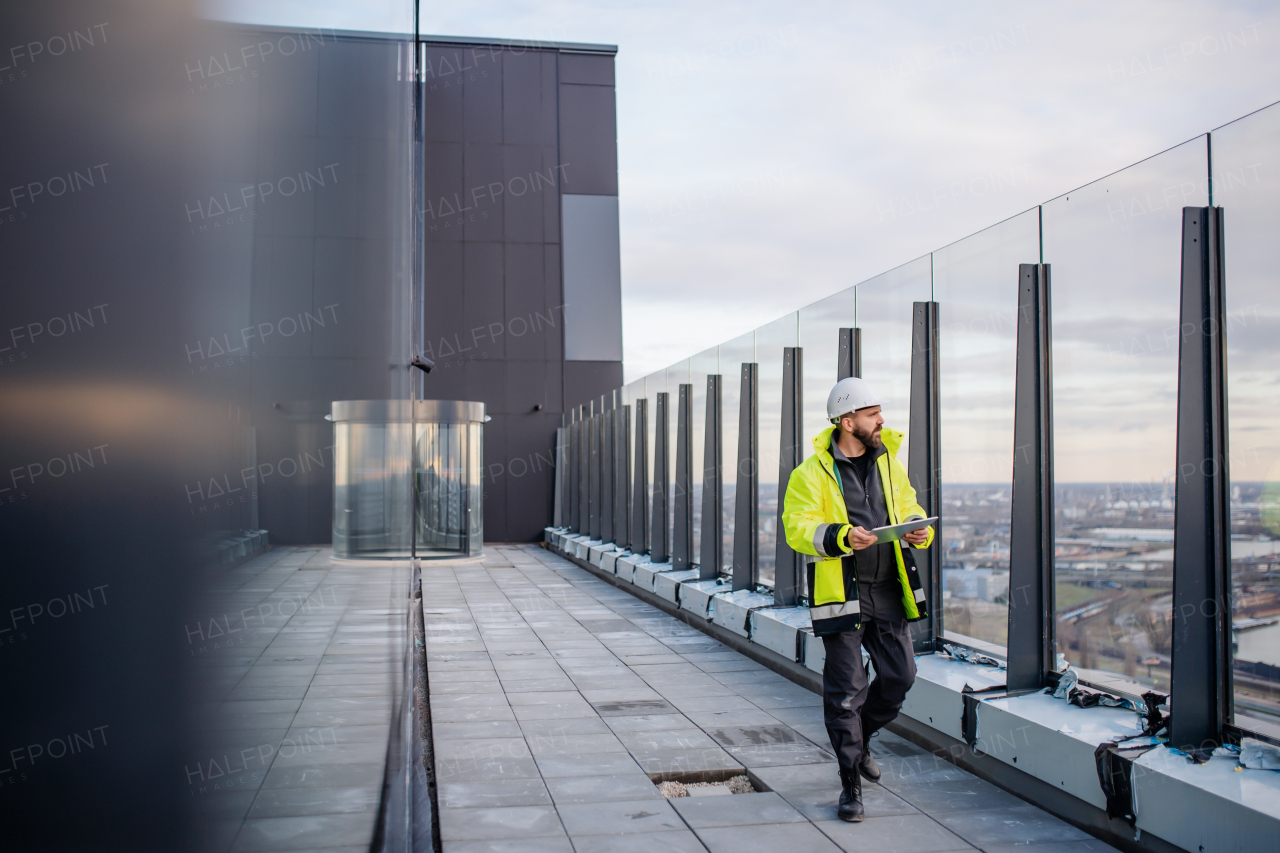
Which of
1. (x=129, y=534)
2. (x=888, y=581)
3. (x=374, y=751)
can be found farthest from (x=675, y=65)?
(x=129, y=534)

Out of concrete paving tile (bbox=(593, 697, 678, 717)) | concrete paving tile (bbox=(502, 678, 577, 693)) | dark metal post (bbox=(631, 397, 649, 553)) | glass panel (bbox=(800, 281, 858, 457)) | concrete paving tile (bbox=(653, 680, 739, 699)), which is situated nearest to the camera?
concrete paving tile (bbox=(593, 697, 678, 717))

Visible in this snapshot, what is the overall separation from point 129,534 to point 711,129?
13243mm

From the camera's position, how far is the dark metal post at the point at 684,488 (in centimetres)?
1215

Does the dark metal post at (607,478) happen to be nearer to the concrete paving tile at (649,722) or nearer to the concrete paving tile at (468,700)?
the concrete paving tile at (468,700)

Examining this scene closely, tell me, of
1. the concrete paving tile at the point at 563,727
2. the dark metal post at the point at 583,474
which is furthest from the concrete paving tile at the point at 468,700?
the dark metal post at the point at 583,474

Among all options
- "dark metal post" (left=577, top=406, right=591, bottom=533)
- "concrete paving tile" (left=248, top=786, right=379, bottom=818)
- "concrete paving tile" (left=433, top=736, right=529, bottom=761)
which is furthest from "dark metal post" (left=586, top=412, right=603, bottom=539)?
"concrete paving tile" (left=248, top=786, right=379, bottom=818)

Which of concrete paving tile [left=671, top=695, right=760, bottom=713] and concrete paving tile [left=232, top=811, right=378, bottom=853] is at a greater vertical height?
concrete paving tile [left=232, top=811, right=378, bottom=853]

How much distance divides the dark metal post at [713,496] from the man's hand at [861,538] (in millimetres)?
6249

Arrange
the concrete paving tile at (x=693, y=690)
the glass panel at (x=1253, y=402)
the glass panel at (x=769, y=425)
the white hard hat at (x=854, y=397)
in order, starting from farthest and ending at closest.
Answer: the glass panel at (x=769, y=425) → the concrete paving tile at (x=693, y=690) → the white hard hat at (x=854, y=397) → the glass panel at (x=1253, y=402)

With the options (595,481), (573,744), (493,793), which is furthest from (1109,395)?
(595,481)

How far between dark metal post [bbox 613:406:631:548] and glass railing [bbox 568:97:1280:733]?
29.3 ft

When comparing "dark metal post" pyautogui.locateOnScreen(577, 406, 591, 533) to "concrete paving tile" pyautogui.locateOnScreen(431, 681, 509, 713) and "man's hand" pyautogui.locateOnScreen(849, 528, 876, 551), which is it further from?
"man's hand" pyautogui.locateOnScreen(849, 528, 876, 551)

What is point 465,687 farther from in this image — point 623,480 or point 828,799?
point 623,480

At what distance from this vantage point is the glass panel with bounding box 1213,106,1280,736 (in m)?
4.02
